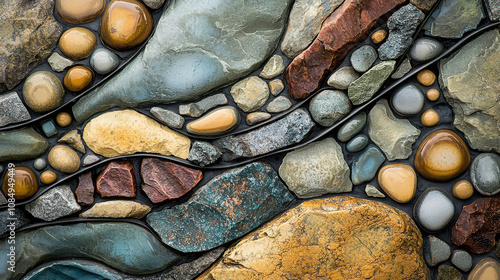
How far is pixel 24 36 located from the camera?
1217 millimetres

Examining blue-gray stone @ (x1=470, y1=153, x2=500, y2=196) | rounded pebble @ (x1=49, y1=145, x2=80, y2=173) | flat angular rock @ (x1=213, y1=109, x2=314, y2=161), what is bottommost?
blue-gray stone @ (x1=470, y1=153, x2=500, y2=196)

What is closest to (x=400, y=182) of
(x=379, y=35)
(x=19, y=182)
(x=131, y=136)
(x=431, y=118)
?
(x=431, y=118)

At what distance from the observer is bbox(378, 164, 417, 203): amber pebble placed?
1.22 meters

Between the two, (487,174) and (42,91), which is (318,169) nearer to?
(487,174)

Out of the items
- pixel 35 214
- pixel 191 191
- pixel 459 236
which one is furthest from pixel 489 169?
pixel 35 214

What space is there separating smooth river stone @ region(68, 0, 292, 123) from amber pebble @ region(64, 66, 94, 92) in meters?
0.05

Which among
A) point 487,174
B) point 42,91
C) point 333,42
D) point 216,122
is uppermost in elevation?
point 42,91

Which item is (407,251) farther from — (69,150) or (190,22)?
(69,150)

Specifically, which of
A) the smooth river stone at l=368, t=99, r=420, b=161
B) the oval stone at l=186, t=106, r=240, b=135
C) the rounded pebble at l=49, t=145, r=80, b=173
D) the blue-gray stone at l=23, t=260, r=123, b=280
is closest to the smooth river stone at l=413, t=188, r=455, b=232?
the smooth river stone at l=368, t=99, r=420, b=161

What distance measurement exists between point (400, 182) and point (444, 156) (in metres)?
0.14

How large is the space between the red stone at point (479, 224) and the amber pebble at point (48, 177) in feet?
4.01

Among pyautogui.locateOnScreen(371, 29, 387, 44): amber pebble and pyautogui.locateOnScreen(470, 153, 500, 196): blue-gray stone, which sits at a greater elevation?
pyautogui.locateOnScreen(371, 29, 387, 44): amber pebble

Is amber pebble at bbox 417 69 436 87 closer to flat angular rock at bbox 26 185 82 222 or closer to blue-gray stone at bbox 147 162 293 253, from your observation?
blue-gray stone at bbox 147 162 293 253

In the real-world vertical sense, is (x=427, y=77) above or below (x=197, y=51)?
below
